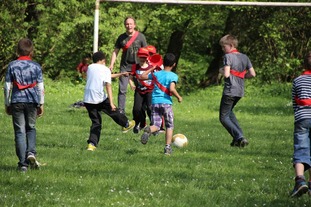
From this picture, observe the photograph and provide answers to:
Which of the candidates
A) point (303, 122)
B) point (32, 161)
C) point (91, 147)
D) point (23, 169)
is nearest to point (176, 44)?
point (91, 147)

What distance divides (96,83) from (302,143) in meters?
4.98

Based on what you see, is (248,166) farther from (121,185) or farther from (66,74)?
(66,74)

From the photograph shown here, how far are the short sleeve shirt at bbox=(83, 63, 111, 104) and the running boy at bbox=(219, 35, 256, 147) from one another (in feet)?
7.25

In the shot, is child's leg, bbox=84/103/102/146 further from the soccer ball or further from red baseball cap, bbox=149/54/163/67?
red baseball cap, bbox=149/54/163/67

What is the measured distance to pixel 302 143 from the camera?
8.97m

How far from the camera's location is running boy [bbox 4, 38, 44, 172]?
33.8 ft

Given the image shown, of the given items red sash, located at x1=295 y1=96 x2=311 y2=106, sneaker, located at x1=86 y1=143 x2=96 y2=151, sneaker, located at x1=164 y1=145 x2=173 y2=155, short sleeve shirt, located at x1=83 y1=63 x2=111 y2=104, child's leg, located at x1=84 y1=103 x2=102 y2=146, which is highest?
red sash, located at x1=295 y1=96 x2=311 y2=106

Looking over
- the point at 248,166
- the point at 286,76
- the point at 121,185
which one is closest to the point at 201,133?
the point at 248,166

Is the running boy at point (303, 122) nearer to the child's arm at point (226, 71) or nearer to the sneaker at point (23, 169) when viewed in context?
the sneaker at point (23, 169)

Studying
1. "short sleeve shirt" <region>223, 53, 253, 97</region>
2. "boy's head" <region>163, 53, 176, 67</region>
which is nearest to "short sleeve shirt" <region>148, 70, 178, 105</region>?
"boy's head" <region>163, 53, 176, 67</region>

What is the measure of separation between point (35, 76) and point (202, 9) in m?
26.2

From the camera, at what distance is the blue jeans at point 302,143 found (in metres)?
8.91

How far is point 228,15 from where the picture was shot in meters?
36.8

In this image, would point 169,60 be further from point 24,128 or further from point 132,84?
point 132,84
